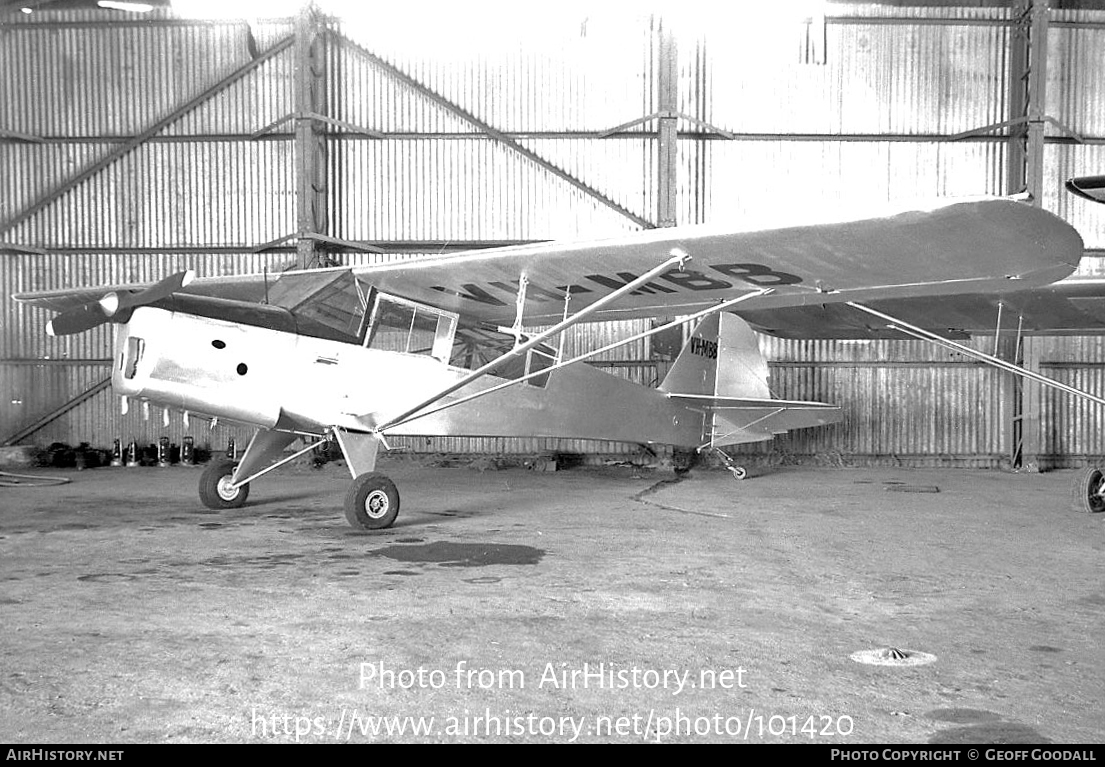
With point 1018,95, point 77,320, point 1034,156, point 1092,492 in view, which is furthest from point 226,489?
point 1018,95

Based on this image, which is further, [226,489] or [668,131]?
[668,131]

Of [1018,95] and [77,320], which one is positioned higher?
[1018,95]

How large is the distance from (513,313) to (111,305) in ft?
11.7

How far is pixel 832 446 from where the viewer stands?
15.6m

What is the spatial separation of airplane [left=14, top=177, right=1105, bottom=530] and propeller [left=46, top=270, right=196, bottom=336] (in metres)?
0.01

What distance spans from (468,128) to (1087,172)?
10280 millimetres

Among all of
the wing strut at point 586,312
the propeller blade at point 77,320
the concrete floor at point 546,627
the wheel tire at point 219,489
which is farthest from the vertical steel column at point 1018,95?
the propeller blade at point 77,320

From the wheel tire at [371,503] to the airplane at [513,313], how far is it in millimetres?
12

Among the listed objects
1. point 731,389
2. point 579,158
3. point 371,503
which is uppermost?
point 579,158

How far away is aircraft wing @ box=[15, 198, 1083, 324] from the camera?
17.8 ft

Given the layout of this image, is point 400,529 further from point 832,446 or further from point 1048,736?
point 832,446

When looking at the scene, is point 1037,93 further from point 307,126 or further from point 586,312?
point 586,312

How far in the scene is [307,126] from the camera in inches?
598

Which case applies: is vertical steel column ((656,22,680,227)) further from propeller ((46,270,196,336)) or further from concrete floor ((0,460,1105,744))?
propeller ((46,270,196,336))
